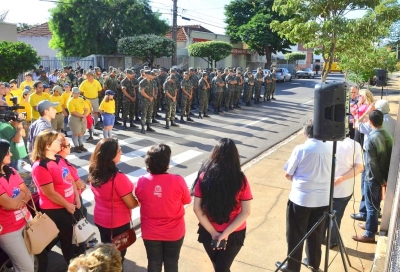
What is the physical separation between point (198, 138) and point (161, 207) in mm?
8236

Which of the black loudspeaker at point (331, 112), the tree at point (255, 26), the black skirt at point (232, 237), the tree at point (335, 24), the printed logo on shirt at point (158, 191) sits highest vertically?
the tree at point (255, 26)

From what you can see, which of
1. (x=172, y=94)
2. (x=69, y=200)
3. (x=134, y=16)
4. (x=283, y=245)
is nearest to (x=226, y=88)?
(x=172, y=94)

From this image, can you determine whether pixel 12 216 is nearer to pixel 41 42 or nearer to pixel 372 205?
pixel 372 205

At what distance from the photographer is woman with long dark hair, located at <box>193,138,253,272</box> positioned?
321 centimetres

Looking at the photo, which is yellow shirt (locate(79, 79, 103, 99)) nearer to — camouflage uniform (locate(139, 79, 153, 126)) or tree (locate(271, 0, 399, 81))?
camouflage uniform (locate(139, 79, 153, 126))

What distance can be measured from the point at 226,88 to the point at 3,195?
1418 cm

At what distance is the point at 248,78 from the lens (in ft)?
61.4

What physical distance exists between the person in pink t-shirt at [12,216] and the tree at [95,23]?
27346mm

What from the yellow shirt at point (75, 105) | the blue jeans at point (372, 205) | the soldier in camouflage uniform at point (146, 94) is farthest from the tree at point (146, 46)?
the blue jeans at point (372, 205)

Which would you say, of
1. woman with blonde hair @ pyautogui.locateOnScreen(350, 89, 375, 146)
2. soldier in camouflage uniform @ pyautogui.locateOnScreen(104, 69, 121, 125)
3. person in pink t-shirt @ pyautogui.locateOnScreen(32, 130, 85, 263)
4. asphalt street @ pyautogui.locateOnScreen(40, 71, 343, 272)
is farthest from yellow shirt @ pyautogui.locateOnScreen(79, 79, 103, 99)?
person in pink t-shirt @ pyautogui.locateOnScreen(32, 130, 85, 263)

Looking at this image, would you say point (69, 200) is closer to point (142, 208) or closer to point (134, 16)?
point (142, 208)

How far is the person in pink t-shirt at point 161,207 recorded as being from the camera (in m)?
3.31

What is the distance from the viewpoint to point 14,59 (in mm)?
15000

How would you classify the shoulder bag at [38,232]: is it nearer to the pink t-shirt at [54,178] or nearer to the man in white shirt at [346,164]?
the pink t-shirt at [54,178]
